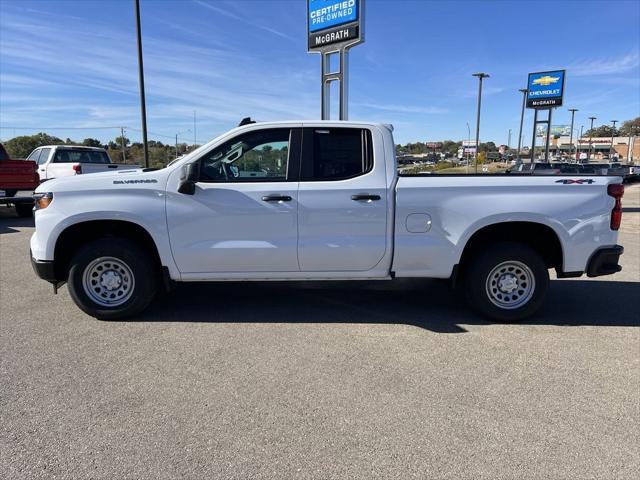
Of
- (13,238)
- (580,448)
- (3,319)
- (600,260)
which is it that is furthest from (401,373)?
(13,238)

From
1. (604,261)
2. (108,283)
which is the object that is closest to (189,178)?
(108,283)

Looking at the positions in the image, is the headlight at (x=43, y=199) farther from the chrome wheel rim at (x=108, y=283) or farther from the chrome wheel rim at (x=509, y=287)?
the chrome wheel rim at (x=509, y=287)

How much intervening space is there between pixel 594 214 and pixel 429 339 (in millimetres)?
2080

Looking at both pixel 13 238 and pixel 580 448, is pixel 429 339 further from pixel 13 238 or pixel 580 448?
pixel 13 238

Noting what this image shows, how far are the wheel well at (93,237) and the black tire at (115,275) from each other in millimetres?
91

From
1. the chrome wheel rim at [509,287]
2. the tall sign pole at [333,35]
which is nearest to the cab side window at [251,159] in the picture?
the chrome wheel rim at [509,287]

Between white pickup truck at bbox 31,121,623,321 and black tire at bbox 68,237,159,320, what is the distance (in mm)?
12

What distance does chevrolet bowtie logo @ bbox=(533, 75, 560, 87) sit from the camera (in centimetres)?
3915

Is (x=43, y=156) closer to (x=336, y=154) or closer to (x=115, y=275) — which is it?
(x=115, y=275)

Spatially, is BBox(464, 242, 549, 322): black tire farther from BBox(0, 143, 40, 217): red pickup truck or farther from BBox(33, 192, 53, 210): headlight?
BBox(0, 143, 40, 217): red pickup truck

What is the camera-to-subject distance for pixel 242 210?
15.2 ft

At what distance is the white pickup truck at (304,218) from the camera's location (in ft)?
15.2

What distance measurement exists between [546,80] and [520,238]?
40604 millimetres

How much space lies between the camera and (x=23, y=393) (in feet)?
11.1
